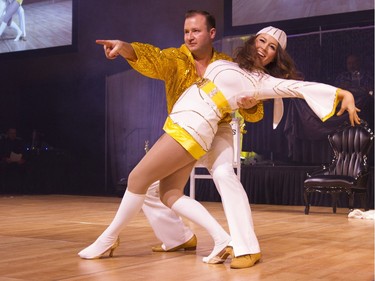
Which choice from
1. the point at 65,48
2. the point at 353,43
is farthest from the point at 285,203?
the point at 65,48

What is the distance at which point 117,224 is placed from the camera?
283cm

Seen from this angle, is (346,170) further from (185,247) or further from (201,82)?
(201,82)

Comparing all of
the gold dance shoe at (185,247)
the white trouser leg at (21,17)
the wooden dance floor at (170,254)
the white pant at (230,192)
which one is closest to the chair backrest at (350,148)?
the wooden dance floor at (170,254)

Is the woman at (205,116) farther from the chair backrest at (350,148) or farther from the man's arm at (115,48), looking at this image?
the chair backrest at (350,148)

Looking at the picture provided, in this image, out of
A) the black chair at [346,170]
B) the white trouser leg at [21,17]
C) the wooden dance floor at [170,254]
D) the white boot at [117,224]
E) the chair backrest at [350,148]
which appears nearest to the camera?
the wooden dance floor at [170,254]

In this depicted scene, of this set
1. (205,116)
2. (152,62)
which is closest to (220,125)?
(205,116)

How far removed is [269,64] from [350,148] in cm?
412

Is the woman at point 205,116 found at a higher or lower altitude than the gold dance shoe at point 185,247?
higher

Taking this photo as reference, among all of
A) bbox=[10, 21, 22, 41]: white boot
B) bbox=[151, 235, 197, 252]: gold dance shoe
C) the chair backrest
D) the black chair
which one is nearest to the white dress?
bbox=[151, 235, 197, 252]: gold dance shoe

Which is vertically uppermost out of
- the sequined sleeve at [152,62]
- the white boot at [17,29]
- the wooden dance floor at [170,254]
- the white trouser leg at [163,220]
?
the white boot at [17,29]

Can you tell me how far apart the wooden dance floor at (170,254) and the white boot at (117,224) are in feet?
0.18

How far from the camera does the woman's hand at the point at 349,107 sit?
2381 millimetres

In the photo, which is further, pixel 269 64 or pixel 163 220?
pixel 163 220

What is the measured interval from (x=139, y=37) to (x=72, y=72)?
1499 mm
